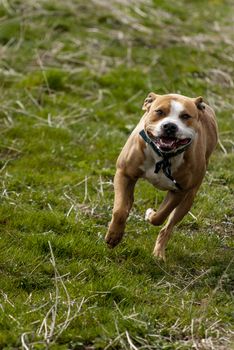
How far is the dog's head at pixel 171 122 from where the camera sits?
588 centimetres

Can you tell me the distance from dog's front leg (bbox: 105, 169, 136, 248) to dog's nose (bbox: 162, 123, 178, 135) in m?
0.72

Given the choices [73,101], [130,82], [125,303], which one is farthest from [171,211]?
[130,82]

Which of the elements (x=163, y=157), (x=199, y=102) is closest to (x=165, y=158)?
(x=163, y=157)

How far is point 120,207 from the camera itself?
6215 millimetres

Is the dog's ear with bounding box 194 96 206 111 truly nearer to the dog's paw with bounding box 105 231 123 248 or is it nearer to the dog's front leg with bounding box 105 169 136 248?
the dog's front leg with bounding box 105 169 136 248

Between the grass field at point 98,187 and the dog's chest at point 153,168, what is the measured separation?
590 millimetres

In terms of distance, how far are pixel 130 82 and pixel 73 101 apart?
3.63ft

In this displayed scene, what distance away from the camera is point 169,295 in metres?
5.82

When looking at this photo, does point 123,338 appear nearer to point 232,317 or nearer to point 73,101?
point 232,317

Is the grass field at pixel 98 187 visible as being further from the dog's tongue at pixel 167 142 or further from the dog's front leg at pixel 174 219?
the dog's tongue at pixel 167 142

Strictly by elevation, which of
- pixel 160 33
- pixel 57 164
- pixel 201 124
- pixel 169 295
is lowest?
pixel 160 33

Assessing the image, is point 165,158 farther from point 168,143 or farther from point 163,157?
point 168,143

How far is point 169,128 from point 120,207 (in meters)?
0.76

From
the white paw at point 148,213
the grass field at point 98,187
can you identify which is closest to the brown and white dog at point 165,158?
the grass field at point 98,187
